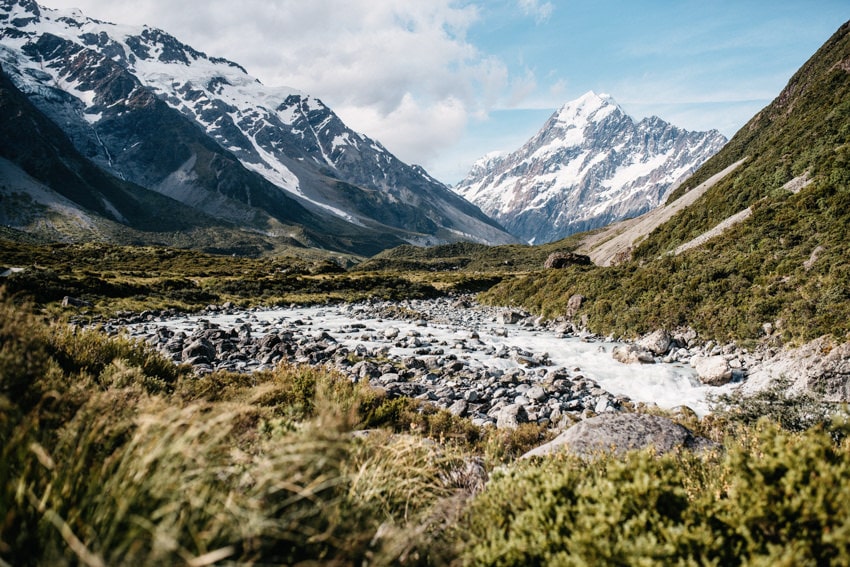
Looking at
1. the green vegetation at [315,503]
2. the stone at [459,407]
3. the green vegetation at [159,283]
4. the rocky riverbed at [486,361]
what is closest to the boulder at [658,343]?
the rocky riverbed at [486,361]

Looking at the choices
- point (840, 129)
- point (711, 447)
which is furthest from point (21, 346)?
point (840, 129)

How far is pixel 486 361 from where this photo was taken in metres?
16.9

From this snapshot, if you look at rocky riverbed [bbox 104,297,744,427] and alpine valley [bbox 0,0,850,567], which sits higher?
alpine valley [bbox 0,0,850,567]

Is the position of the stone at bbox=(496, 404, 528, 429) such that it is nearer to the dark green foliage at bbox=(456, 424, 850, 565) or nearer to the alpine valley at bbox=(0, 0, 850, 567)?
the alpine valley at bbox=(0, 0, 850, 567)

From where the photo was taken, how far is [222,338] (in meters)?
18.1

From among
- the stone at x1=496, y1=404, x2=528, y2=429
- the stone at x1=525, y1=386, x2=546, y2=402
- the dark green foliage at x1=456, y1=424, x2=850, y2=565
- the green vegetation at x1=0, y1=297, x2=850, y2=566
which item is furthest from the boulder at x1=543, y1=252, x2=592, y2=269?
the dark green foliage at x1=456, y1=424, x2=850, y2=565

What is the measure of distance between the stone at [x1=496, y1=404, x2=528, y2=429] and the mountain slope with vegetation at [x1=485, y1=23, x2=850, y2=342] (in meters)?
9.43

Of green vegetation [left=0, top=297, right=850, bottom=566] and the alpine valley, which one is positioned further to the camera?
the alpine valley

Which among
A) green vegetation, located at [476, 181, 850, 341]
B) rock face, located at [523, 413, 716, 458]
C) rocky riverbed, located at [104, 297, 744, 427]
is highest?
green vegetation, located at [476, 181, 850, 341]

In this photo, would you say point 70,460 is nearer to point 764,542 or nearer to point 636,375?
point 764,542

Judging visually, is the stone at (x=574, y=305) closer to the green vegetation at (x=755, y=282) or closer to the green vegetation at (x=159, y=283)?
the green vegetation at (x=755, y=282)

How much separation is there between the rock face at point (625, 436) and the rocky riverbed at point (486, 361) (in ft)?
7.44

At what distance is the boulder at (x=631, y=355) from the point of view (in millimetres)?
15625

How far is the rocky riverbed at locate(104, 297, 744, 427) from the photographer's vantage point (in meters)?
11.5
